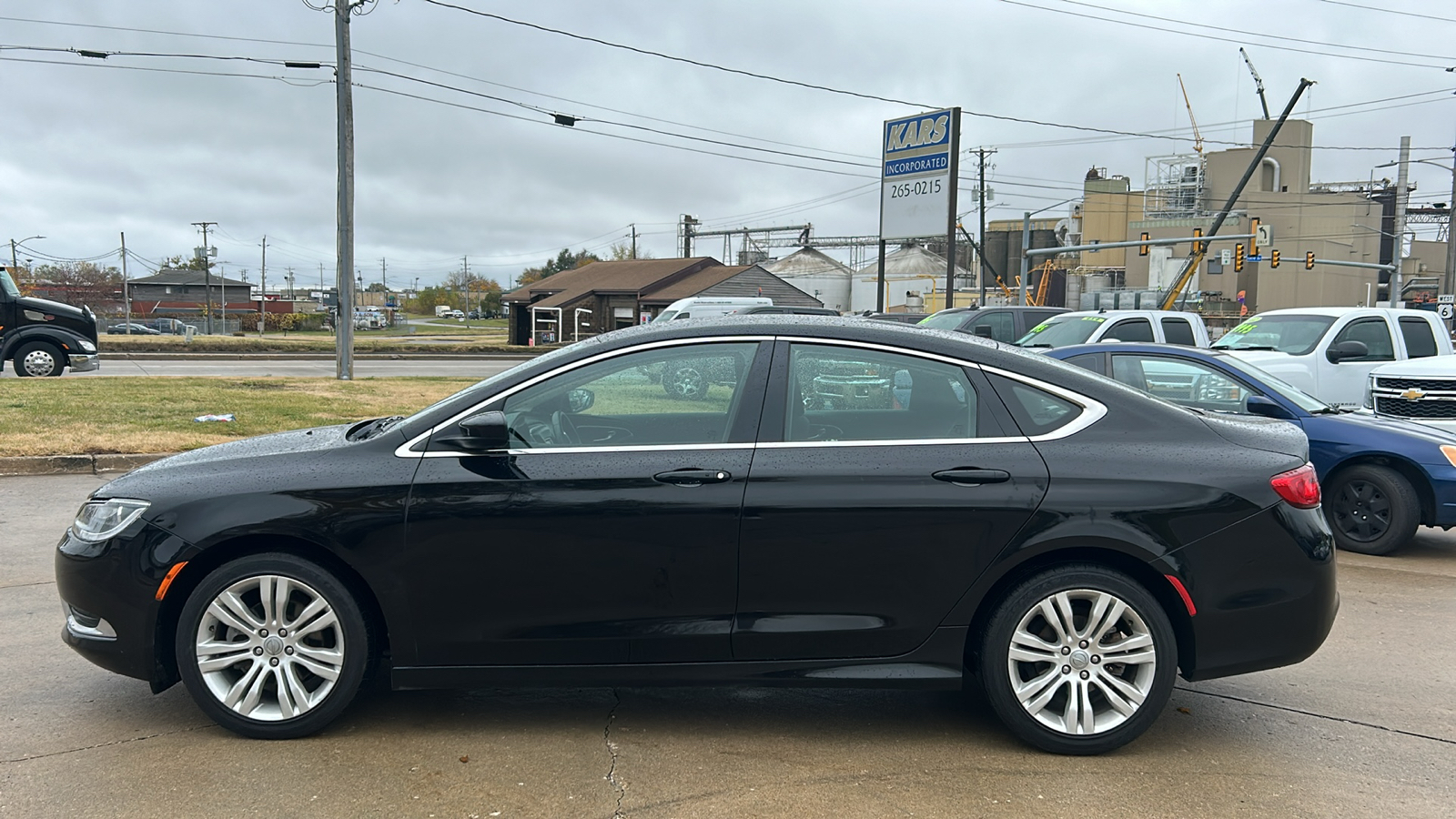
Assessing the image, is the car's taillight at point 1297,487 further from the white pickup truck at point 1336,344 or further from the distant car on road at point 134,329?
the distant car on road at point 134,329

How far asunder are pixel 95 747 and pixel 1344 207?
306ft

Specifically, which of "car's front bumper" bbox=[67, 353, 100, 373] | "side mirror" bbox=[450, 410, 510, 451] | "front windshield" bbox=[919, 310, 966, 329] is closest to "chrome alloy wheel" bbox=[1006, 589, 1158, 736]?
"side mirror" bbox=[450, 410, 510, 451]

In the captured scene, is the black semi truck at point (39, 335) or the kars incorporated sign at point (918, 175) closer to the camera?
the black semi truck at point (39, 335)

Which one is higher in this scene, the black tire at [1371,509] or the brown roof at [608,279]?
the brown roof at [608,279]

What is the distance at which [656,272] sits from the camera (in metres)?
50.9

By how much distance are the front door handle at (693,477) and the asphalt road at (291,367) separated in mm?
21178

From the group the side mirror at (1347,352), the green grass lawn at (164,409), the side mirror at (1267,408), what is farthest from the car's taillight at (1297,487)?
the green grass lawn at (164,409)

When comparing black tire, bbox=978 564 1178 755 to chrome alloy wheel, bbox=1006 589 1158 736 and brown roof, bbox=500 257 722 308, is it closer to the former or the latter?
chrome alloy wheel, bbox=1006 589 1158 736

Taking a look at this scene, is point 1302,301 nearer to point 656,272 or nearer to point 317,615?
point 656,272

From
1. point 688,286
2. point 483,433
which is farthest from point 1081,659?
point 688,286

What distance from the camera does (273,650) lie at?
3.80m

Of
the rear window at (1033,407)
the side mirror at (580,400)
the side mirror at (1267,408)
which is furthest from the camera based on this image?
the side mirror at (1267,408)

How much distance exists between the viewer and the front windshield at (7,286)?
18734 mm

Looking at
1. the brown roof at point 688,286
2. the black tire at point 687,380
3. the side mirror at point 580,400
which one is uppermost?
the brown roof at point 688,286
